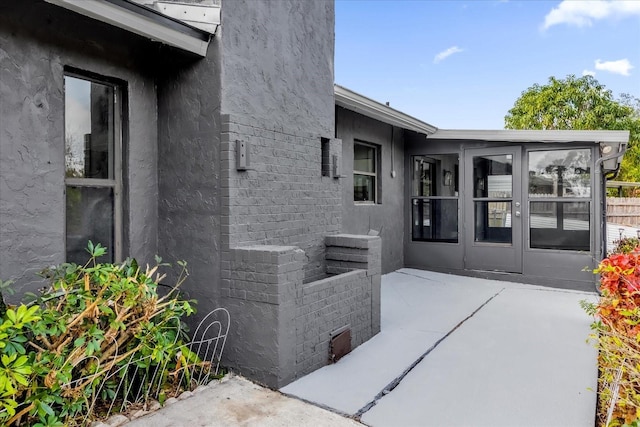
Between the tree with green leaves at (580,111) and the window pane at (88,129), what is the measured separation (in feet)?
65.7

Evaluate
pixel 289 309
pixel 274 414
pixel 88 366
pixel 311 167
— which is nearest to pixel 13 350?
pixel 88 366

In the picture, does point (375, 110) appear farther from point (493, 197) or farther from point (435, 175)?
point (493, 197)

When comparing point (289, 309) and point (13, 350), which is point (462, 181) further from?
point (13, 350)

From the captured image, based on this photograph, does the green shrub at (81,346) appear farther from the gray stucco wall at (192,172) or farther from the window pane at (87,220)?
the gray stucco wall at (192,172)

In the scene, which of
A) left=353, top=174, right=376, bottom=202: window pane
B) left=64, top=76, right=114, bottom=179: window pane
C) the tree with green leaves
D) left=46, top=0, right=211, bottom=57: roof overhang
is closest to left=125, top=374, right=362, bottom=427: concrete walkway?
left=64, top=76, right=114, bottom=179: window pane

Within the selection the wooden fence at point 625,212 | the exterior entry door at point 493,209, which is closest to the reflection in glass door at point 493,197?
the exterior entry door at point 493,209

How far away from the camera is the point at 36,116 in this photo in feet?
10.1

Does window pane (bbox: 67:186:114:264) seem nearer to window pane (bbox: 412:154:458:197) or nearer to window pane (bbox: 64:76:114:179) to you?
window pane (bbox: 64:76:114:179)

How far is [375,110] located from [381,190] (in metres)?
1.70

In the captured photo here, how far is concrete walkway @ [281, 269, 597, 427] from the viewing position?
3012 mm

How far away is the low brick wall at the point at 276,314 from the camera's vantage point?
132 inches

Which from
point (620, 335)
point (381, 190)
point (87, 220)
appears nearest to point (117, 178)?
point (87, 220)

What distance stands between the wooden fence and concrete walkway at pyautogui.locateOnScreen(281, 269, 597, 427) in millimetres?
8795

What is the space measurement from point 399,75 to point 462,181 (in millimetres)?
19169
